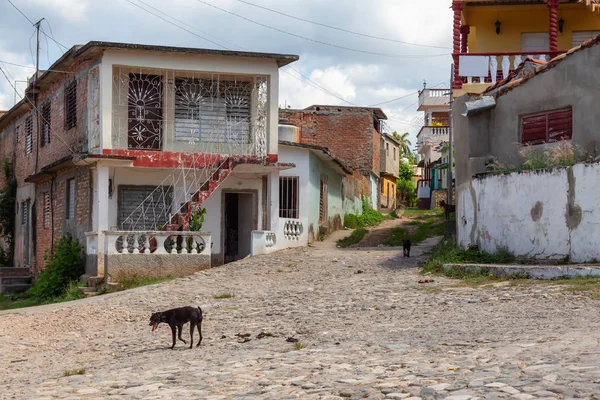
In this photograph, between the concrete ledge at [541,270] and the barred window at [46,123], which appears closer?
the concrete ledge at [541,270]

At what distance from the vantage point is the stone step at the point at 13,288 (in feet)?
88.3

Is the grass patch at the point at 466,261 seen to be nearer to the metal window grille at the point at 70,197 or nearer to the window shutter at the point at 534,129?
the window shutter at the point at 534,129

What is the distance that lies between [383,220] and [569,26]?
1286 centimetres

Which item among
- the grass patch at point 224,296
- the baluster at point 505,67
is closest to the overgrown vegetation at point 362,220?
the baluster at point 505,67

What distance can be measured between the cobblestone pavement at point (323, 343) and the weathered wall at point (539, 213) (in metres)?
1.86

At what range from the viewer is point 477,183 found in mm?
17797

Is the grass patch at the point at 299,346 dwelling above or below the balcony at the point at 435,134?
below

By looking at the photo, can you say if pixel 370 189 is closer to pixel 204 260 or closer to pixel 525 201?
pixel 204 260

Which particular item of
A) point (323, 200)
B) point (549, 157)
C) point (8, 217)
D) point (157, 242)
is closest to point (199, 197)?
point (157, 242)

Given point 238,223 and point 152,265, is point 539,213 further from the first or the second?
point 238,223

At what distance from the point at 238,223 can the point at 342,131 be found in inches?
573

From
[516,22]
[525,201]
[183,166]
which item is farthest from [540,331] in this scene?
[516,22]

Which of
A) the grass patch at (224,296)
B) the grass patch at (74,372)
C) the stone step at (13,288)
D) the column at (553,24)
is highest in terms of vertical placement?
the column at (553,24)

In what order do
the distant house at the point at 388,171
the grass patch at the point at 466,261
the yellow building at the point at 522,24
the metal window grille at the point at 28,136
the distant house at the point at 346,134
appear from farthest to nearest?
1. the distant house at the point at 388,171
2. the distant house at the point at 346,134
3. the metal window grille at the point at 28,136
4. the yellow building at the point at 522,24
5. the grass patch at the point at 466,261
